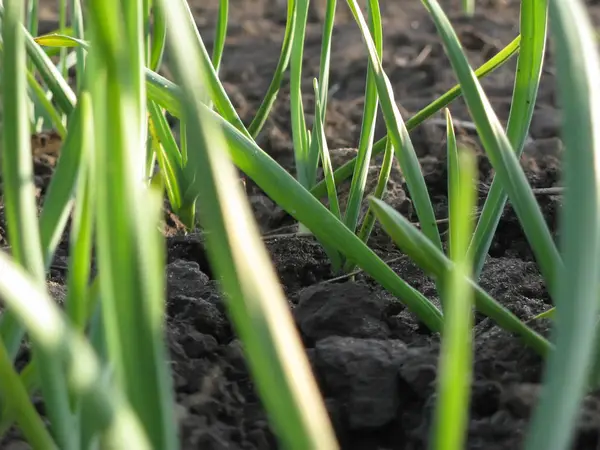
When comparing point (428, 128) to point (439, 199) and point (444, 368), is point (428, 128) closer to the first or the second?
point (439, 199)

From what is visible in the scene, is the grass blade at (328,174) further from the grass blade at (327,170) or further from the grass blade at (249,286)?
the grass blade at (249,286)

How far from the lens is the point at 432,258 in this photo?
0.67 metres

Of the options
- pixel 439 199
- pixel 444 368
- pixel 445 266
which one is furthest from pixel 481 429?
pixel 439 199

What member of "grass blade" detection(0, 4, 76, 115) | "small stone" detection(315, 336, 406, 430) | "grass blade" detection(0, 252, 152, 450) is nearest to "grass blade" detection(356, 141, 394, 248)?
"small stone" detection(315, 336, 406, 430)

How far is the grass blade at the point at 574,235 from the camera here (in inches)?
17.2

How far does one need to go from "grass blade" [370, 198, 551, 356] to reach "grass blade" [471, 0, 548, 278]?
13 centimetres

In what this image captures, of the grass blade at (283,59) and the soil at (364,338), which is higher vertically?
the grass blade at (283,59)

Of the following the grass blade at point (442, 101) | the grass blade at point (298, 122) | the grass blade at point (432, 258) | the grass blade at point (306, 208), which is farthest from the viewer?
the grass blade at point (298, 122)

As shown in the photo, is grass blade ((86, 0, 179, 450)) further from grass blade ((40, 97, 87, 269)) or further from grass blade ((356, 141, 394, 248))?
grass blade ((356, 141, 394, 248))

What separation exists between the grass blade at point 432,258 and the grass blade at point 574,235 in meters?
0.17

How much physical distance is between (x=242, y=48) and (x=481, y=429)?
6.16ft

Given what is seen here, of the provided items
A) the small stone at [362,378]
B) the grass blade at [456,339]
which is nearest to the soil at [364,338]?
the small stone at [362,378]

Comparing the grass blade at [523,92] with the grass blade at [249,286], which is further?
the grass blade at [523,92]

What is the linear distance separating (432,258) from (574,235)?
8.2 inches
